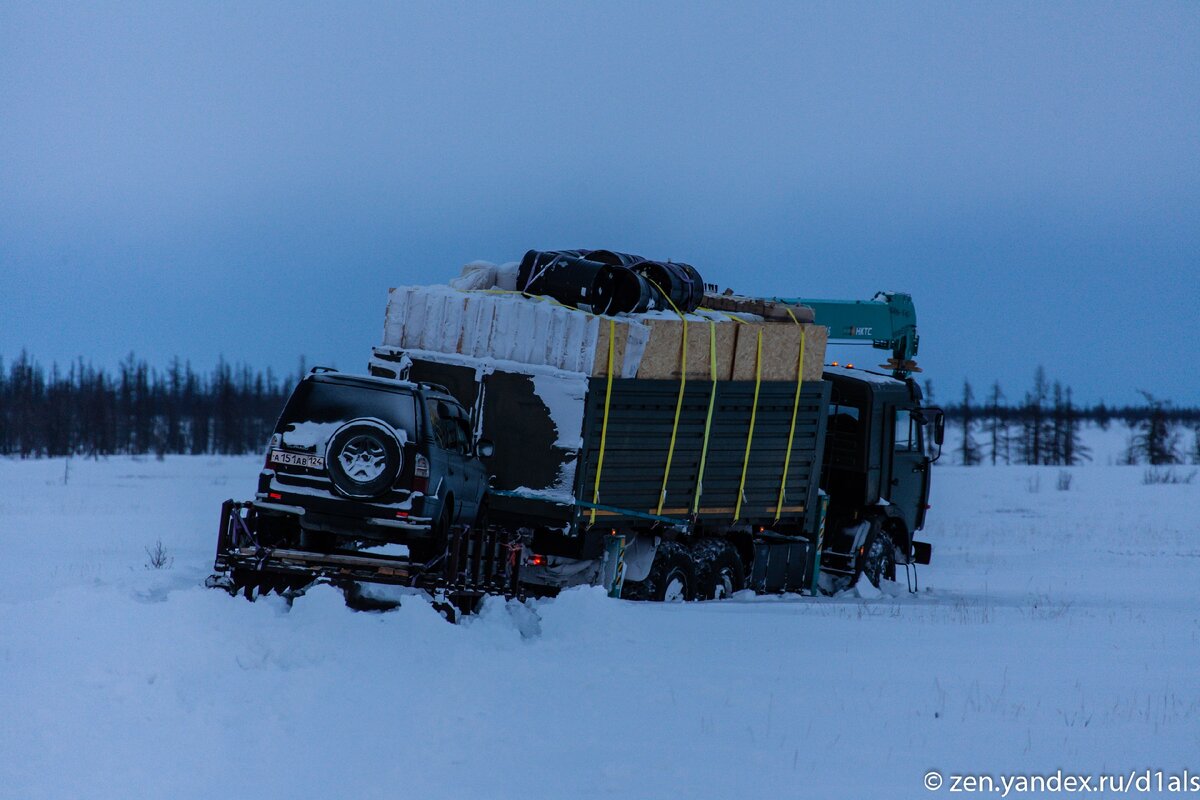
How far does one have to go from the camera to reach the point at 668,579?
52.9ft

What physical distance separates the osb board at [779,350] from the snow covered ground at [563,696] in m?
A: 2.83

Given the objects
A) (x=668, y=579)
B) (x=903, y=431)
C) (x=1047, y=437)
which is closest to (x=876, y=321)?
(x=903, y=431)

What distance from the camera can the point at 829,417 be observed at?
20.7 m

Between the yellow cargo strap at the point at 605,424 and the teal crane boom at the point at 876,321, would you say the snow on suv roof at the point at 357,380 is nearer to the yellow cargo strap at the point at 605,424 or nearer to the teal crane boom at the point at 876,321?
the yellow cargo strap at the point at 605,424

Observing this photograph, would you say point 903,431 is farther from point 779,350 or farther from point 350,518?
point 350,518

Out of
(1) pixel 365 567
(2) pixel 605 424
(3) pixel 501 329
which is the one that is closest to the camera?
(1) pixel 365 567

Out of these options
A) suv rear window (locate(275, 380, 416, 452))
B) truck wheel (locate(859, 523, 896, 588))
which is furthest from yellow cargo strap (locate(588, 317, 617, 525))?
truck wheel (locate(859, 523, 896, 588))

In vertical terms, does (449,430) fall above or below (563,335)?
below

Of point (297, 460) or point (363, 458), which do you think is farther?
point (297, 460)

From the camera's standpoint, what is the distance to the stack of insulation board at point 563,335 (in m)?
14.6

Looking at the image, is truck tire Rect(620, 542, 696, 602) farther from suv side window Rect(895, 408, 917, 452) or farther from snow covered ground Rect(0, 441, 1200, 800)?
suv side window Rect(895, 408, 917, 452)

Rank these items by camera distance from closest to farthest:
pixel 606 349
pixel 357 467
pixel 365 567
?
pixel 365 567
pixel 357 467
pixel 606 349

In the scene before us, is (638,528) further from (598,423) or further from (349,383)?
(349,383)

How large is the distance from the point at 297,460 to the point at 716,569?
6465mm
